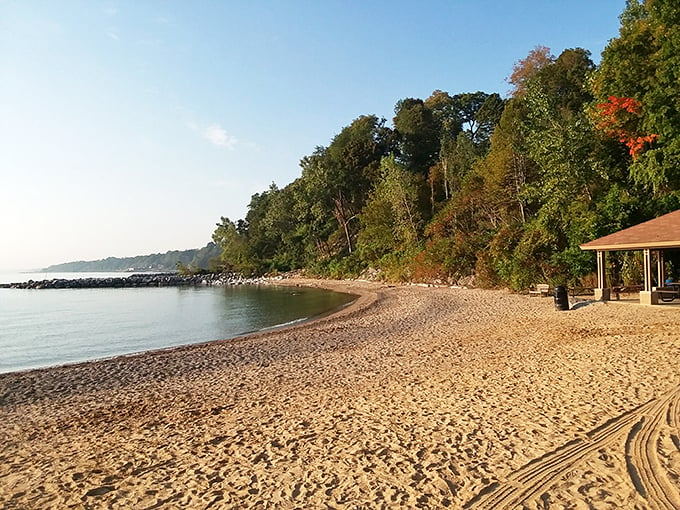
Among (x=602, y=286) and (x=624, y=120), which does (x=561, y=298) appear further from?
(x=624, y=120)

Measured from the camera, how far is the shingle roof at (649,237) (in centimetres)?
1441

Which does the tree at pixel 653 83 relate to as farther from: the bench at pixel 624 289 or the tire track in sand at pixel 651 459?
the tire track in sand at pixel 651 459

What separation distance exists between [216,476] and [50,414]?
505 cm

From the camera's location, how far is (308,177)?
2147 inches

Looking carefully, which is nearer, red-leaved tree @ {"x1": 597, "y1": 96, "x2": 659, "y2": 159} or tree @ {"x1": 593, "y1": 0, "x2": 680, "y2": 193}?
tree @ {"x1": 593, "y1": 0, "x2": 680, "y2": 193}

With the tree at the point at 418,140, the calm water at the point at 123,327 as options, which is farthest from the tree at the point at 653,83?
the tree at the point at 418,140

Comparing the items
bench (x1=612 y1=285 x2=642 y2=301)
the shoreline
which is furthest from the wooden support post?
the shoreline

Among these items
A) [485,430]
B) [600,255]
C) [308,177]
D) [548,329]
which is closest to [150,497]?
[485,430]

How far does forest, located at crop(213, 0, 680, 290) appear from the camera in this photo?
20750mm

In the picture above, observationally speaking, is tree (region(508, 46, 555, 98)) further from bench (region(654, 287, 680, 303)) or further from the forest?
bench (region(654, 287, 680, 303))

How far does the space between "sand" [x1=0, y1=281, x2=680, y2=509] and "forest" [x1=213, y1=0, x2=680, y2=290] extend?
11238mm

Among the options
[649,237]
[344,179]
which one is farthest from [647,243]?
[344,179]

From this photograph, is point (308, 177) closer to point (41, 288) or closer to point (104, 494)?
point (41, 288)

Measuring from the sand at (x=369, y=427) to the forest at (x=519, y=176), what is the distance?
36.9 ft
